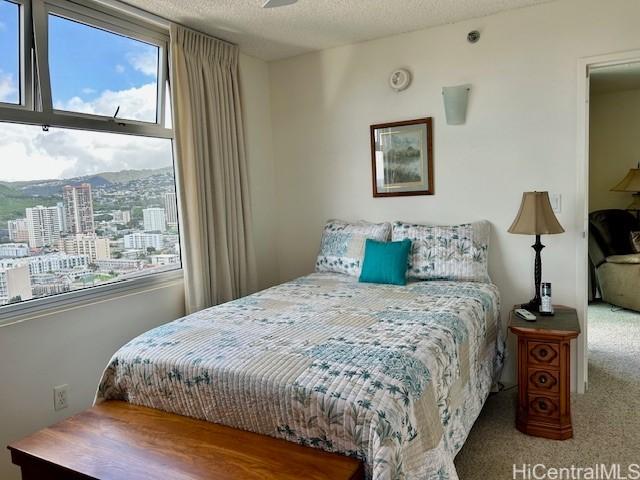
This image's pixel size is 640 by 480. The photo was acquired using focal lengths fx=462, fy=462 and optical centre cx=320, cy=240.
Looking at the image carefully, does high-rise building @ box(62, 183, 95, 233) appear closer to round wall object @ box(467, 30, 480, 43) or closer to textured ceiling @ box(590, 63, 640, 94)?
round wall object @ box(467, 30, 480, 43)

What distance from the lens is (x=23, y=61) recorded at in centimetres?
230

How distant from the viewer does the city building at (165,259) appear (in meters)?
3.10

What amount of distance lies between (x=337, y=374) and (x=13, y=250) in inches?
69.8

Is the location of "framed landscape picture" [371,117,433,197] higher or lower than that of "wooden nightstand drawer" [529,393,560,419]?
higher

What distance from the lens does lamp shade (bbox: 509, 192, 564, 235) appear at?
2.71 m

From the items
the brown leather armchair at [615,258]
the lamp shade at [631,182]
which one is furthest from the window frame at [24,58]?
the lamp shade at [631,182]

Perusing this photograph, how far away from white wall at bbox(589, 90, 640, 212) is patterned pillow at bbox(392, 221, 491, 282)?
362 centimetres

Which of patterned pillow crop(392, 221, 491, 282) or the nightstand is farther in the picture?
patterned pillow crop(392, 221, 491, 282)

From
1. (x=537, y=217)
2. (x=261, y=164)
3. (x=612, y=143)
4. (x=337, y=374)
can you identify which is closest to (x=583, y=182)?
(x=537, y=217)

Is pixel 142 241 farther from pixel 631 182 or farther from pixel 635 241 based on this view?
pixel 631 182

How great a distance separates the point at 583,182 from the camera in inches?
113

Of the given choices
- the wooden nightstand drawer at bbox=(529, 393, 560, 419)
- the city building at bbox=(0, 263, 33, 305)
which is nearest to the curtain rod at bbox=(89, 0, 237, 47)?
the city building at bbox=(0, 263, 33, 305)

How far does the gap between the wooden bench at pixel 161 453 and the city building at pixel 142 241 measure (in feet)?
4.10

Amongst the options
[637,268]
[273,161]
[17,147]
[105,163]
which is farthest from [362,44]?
[637,268]
